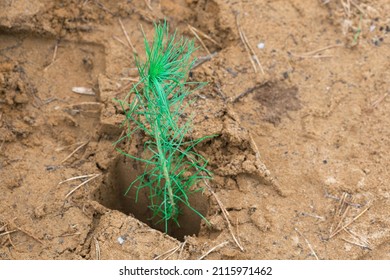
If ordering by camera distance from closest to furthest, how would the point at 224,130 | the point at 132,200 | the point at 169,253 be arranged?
the point at 169,253
the point at 224,130
the point at 132,200

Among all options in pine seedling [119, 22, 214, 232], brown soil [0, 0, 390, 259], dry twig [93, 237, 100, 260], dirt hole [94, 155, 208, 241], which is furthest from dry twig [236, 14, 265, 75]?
dry twig [93, 237, 100, 260]

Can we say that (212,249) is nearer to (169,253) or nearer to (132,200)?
(169,253)

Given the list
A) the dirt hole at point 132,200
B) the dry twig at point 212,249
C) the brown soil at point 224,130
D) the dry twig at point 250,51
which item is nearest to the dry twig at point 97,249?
the brown soil at point 224,130

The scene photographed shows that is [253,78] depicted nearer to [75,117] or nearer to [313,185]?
[313,185]

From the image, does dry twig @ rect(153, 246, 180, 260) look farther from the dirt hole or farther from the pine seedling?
the dirt hole

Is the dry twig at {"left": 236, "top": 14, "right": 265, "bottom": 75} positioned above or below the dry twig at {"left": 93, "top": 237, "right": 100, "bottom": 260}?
above

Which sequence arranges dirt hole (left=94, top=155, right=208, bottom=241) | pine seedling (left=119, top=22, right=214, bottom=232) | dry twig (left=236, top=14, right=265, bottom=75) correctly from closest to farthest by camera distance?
pine seedling (left=119, top=22, right=214, bottom=232), dirt hole (left=94, top=155, right=208, bottom=241), dry twig (left=236, top=14, right=265, bottom=75)

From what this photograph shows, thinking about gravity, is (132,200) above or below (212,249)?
below

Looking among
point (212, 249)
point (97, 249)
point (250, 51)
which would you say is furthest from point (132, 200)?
point (250, 51)

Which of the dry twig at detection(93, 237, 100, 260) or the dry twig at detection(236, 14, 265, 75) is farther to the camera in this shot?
the dry twig at detection(236, 14, 265, 75)

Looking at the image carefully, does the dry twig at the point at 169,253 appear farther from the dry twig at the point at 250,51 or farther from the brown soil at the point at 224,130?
the dry twig at the point at 250,51
